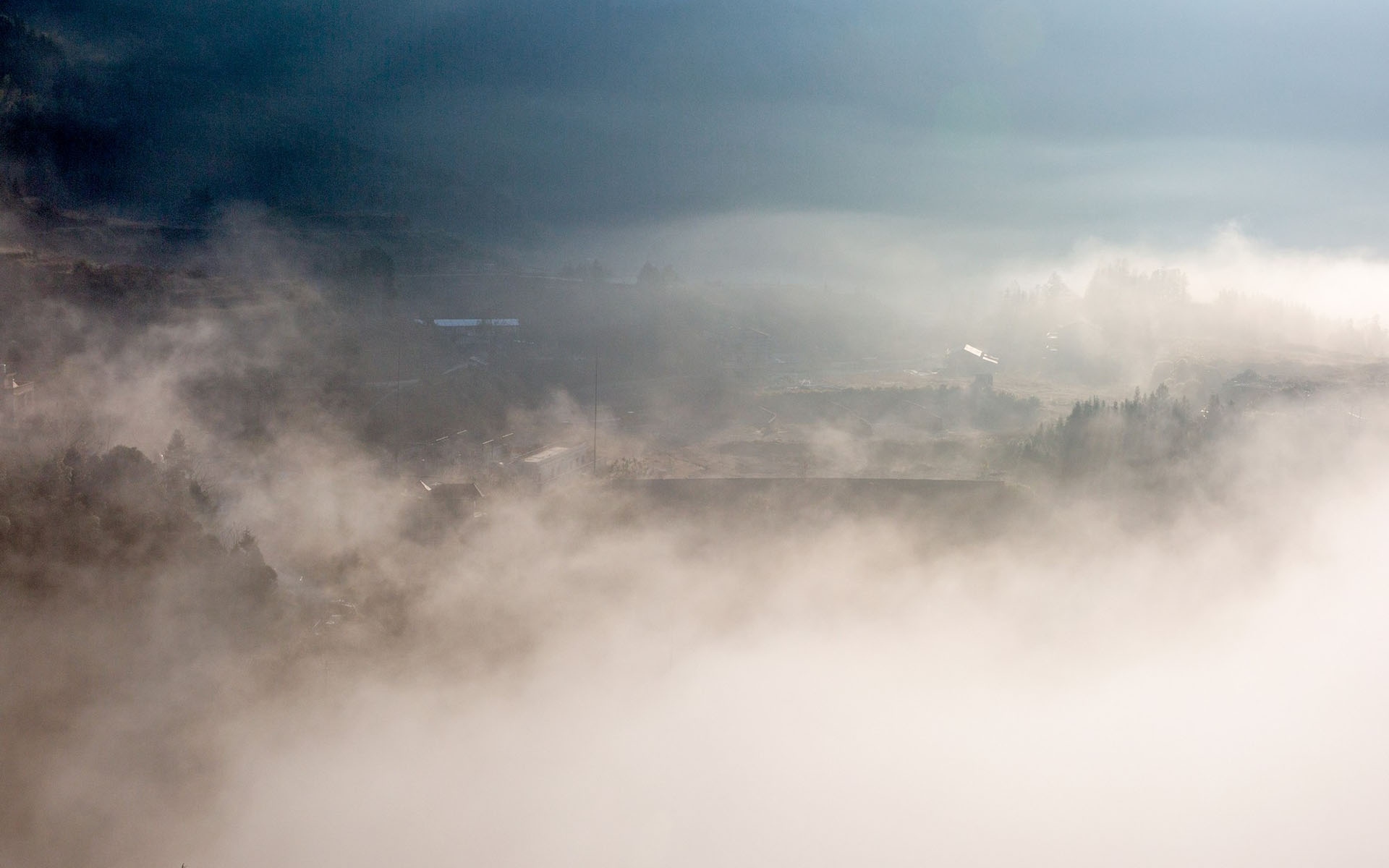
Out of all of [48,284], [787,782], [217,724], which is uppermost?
[48,284]

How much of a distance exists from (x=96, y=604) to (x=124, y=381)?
778cm

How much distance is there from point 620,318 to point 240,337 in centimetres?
1877

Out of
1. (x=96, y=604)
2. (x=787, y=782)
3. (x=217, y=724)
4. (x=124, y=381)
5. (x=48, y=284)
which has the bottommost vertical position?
(x=787, y=782)

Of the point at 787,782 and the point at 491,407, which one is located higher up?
the point at 491,407

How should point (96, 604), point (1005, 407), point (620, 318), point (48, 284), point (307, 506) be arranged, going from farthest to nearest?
1. point (620, 318)
2. point (1005, 407)
3. point (48, 284)
4. point (307, 506)
5. point (96, 604)

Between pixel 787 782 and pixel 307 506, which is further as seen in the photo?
pixel 307 506

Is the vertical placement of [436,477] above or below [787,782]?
above

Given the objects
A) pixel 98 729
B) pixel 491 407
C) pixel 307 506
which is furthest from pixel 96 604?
pixel 491 407

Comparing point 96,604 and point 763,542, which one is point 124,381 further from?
point 763,542

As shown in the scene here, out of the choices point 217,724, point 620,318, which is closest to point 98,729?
point 217,724

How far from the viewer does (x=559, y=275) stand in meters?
41.2

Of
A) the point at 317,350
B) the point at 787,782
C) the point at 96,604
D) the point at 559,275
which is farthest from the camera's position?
the point at 559,275

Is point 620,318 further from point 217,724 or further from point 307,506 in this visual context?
point 217,724

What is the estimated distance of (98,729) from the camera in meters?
8.66
